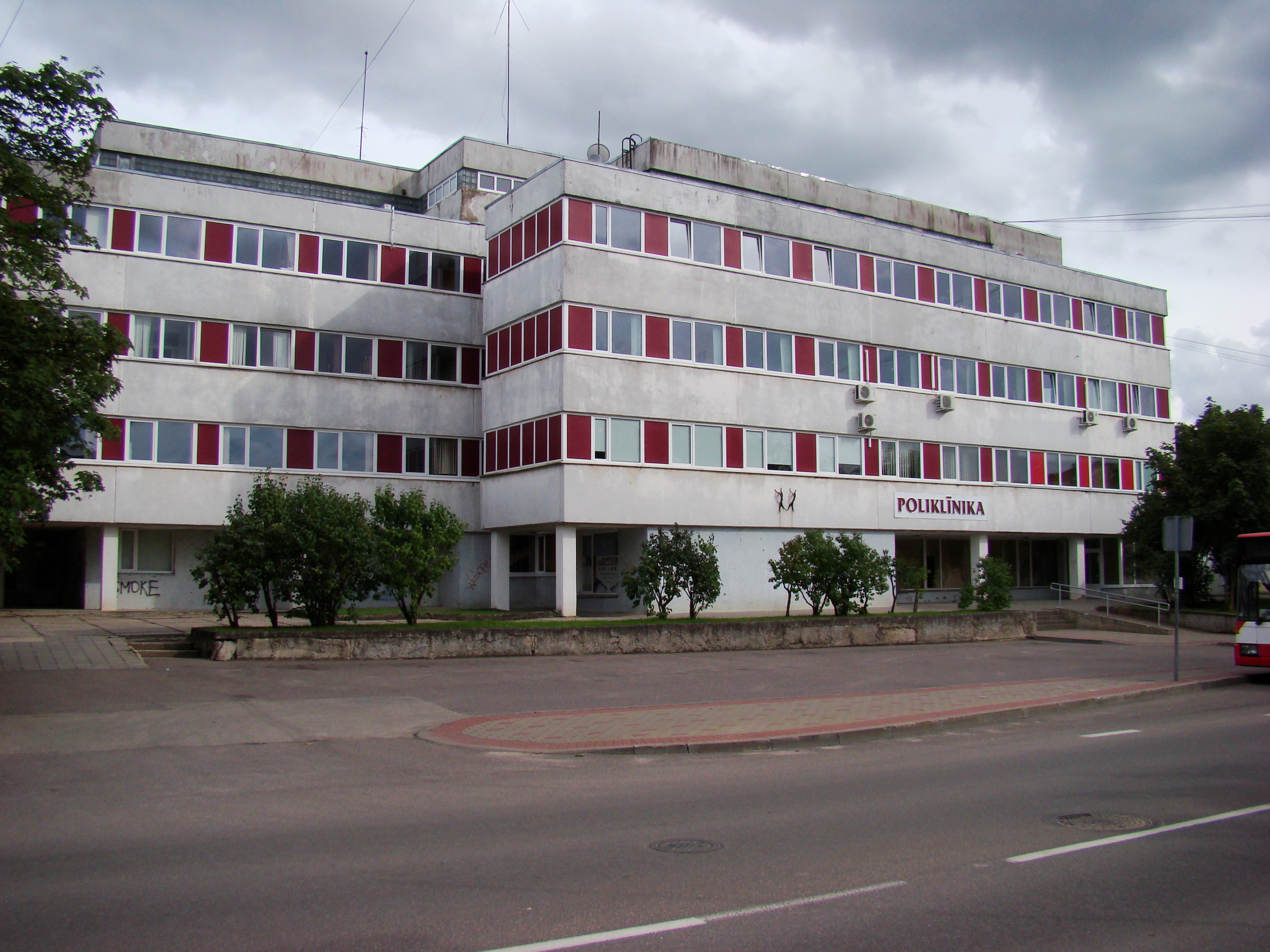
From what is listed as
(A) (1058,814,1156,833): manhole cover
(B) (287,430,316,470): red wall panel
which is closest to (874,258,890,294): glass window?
(B) (287,430,316,470): red wall panel

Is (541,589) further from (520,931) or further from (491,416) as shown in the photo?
(520,931)

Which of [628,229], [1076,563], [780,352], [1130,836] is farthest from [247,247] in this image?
[1076,563]

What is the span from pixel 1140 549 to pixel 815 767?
109 feet


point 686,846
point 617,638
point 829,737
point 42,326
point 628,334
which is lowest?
point 829,737

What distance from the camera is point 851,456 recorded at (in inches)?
1455

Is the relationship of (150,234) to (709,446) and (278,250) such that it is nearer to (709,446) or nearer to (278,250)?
(278,250)

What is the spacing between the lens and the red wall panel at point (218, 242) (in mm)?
33844

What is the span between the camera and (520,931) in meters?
5.18

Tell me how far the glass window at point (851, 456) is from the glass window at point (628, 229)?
10014mm

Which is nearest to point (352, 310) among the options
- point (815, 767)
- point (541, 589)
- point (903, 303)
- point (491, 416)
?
point (491, 416)

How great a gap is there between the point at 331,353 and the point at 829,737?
90.1 feet

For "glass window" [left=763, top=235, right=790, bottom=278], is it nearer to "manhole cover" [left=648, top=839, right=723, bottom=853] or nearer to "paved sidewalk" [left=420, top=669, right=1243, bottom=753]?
"paved sidewalk" [left=420, top=669, right=1243, bottom=753]

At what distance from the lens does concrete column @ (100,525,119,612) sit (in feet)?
105

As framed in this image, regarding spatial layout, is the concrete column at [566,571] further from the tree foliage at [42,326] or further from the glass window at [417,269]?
the tree foliage at [42,326]
